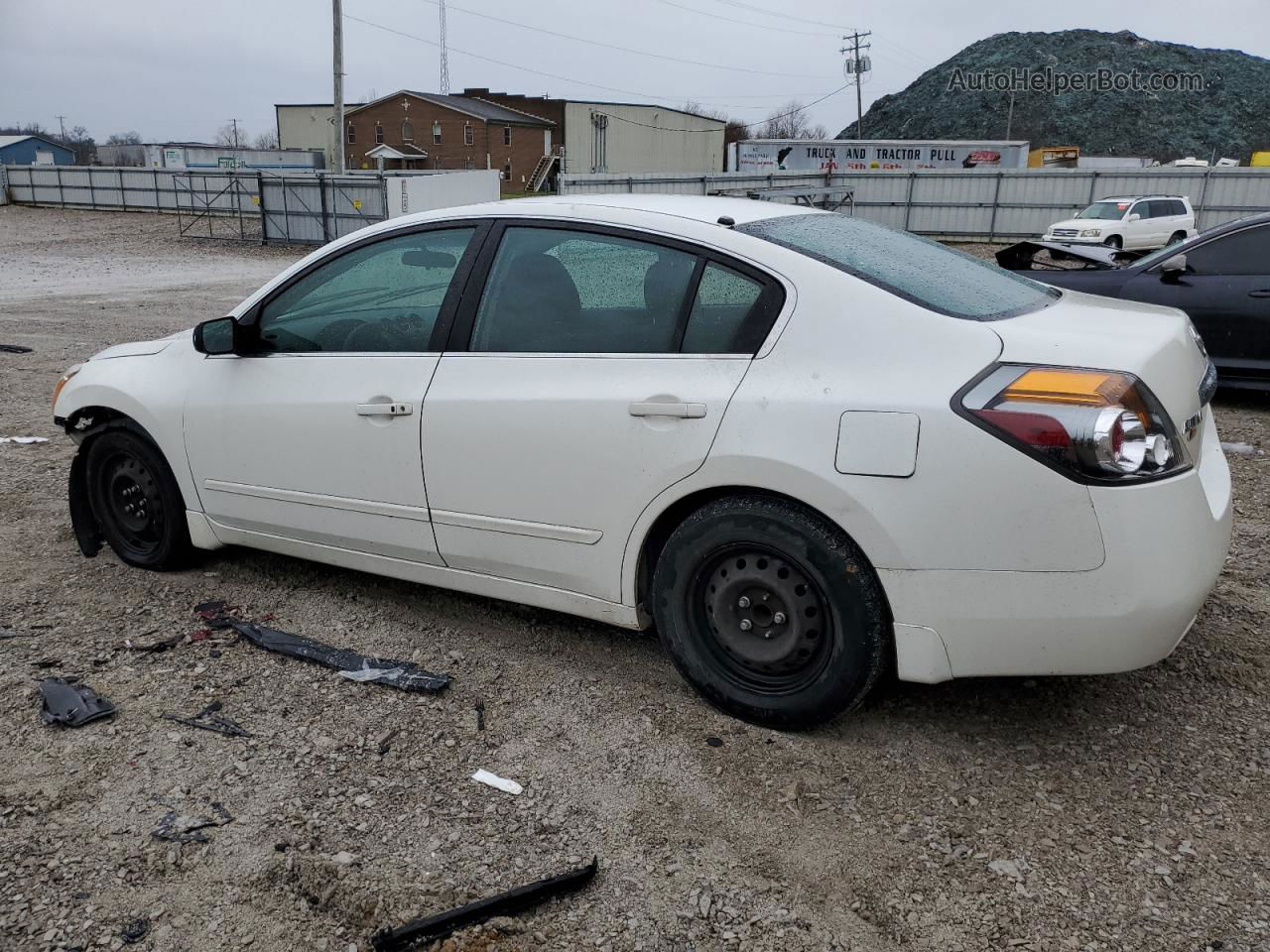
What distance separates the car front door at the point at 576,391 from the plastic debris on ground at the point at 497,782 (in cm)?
68

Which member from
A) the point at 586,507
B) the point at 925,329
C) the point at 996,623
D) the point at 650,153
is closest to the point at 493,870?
the point at 586,507

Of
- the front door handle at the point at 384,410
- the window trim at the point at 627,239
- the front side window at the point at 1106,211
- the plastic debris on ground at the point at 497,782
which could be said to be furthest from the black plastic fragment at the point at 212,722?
the front side window at the point at 1106,211

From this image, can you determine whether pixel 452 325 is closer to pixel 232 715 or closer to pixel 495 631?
pixel 495 631

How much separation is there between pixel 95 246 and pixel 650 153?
47.2 m

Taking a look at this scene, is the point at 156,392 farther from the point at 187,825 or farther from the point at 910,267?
the point at 910,267

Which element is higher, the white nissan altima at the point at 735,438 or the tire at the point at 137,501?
the white nissan altima at the point at 735,438

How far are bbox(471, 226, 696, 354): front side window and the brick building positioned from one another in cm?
6294

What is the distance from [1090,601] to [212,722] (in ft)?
8.76

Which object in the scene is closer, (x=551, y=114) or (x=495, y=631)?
(x=495, y=631)

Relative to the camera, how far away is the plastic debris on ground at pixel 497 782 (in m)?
3.00

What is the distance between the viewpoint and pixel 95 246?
27734 mm

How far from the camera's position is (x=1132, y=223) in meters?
25.0

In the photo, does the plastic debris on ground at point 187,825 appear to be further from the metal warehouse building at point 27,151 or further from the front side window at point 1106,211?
the metal warehouse building at point 27,151

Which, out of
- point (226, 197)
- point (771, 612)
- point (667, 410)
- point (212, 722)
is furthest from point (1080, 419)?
point (226, 197)
